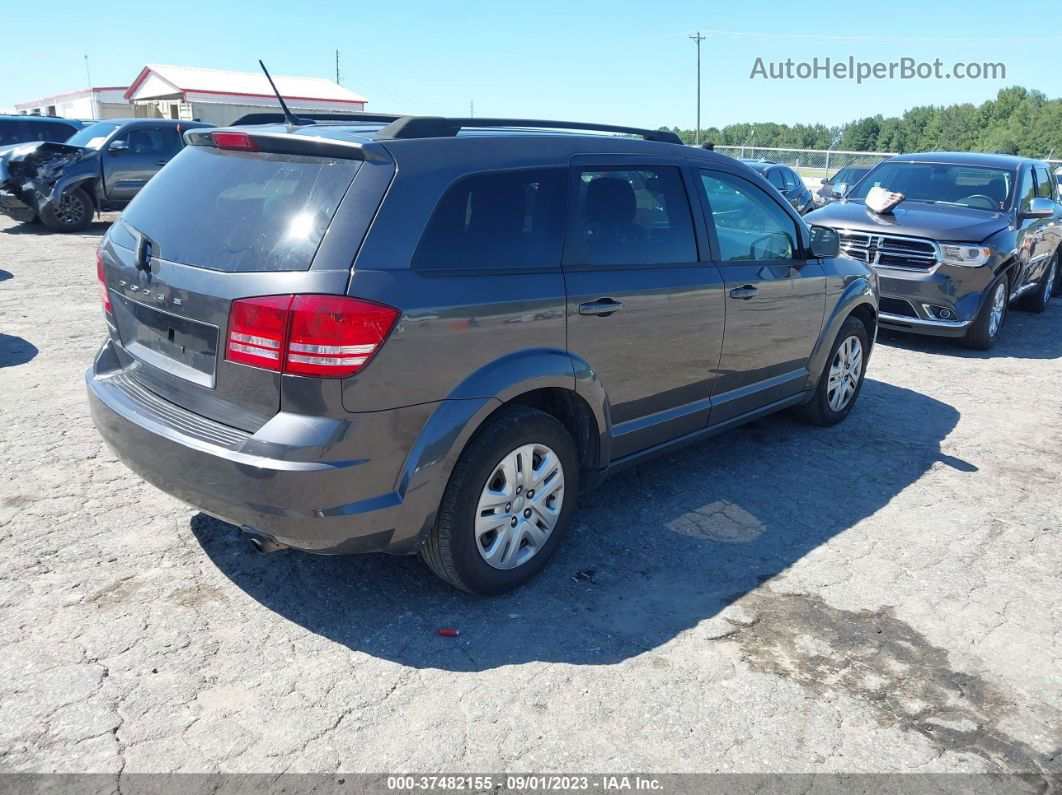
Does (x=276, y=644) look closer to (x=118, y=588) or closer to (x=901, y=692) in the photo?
(x=118, y=588)

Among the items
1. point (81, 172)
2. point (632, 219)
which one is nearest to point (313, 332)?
point (632, 219)

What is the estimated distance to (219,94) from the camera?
139ft

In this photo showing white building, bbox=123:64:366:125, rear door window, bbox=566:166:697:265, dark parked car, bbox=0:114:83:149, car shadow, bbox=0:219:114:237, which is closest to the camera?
rear door window, bbox=566:166:697:265

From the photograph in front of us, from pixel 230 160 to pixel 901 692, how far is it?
3.28 metres

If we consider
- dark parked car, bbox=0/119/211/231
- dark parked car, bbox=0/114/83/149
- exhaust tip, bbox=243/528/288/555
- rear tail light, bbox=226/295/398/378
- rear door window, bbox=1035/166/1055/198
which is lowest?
exhaust tip, bbox=243/528/288/555

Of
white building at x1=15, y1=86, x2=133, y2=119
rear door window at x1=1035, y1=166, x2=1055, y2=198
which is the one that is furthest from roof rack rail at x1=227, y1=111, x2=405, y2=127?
white building at x1=15, y1=86, x2=133, y2=119

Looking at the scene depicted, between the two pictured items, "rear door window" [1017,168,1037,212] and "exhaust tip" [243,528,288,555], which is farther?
"rear door window" [1017,168,1037,212]

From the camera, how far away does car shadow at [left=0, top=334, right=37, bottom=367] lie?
254 inches

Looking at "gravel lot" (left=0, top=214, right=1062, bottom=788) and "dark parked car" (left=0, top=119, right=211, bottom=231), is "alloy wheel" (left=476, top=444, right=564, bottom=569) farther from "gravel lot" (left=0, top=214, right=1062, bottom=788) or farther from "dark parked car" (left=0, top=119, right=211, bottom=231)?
"dark parked car" (left=0, top=119, right=211, bottom=231)

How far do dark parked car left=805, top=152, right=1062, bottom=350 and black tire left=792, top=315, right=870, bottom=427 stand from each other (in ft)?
8.38

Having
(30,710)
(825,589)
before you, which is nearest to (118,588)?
A: (30,710)

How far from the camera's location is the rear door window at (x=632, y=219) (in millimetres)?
3840

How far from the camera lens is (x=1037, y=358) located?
8.65 metres

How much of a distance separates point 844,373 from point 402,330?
13.2ft
